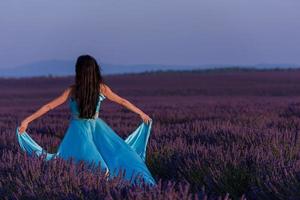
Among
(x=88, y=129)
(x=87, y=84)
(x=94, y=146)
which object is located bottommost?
(x=94, y=146)

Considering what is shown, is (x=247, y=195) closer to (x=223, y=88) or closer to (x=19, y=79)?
(x=223, y=88)

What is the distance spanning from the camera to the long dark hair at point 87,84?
6.88m

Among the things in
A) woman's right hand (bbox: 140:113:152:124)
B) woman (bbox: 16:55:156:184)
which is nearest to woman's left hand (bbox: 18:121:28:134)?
woman (bbox: 16:55:156:184)

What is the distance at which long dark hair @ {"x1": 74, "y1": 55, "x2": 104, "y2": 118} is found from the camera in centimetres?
688

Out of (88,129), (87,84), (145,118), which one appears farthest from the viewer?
(145,118)

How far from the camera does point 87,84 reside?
22.7 feet

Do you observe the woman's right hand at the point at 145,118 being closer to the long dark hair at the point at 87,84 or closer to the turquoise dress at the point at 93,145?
the turquoise dress at the point at 93,145

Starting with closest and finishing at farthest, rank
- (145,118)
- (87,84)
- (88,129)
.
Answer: (87,84), (88,129), (145,118)

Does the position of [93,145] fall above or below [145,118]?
below

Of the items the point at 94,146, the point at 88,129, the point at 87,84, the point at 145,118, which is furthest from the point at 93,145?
the point at 145,118

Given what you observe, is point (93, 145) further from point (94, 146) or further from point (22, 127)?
point (22, 127)

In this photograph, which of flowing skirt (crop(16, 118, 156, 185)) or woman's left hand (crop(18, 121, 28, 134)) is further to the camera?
woman's left hand (crop(18, 121, 28, 134))

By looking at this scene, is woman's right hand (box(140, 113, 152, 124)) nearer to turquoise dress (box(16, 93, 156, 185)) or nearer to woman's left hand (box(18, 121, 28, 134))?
turquoise dress (box(16, 93, 156, 185))

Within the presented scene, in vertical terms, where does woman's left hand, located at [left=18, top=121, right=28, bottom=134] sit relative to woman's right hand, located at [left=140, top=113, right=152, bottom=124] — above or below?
below
